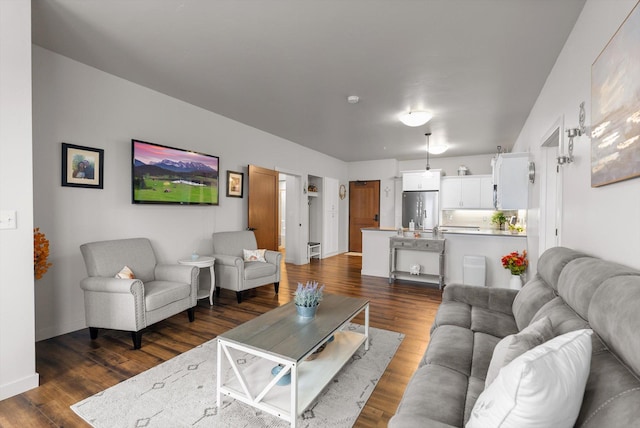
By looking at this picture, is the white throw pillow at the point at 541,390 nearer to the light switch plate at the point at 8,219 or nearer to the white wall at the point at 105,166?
the light switch plate at the point at 8,219

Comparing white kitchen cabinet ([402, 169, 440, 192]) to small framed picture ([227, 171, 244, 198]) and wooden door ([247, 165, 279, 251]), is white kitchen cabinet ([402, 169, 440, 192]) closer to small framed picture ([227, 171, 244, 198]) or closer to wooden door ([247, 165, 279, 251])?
wooden door ([247, 165, 279, 251])

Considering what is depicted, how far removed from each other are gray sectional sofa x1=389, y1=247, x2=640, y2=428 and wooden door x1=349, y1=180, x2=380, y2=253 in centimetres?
609

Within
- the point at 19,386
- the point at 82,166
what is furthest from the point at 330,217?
the point at 19,386

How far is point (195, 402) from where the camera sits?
1930 mm

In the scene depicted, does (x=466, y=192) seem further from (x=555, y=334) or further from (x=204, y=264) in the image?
(x=555, y=334)

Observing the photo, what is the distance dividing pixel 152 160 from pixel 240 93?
4.44 feet

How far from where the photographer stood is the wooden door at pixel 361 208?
8.47m

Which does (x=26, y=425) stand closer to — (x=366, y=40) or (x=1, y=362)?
(x=1, y=362)

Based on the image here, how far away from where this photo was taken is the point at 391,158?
26.6ft

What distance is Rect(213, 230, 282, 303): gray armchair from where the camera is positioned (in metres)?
3.88

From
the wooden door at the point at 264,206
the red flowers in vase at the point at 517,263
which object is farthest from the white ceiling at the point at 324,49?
the red flowers in vase at the point at 517,263

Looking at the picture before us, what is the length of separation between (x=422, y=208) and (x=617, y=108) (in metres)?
6.24

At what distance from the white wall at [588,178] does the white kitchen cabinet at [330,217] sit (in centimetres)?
518

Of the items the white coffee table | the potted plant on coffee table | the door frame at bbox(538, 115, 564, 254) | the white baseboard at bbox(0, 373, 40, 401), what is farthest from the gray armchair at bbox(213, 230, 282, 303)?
the door frame at bbox(538, 115, 564, 254)
